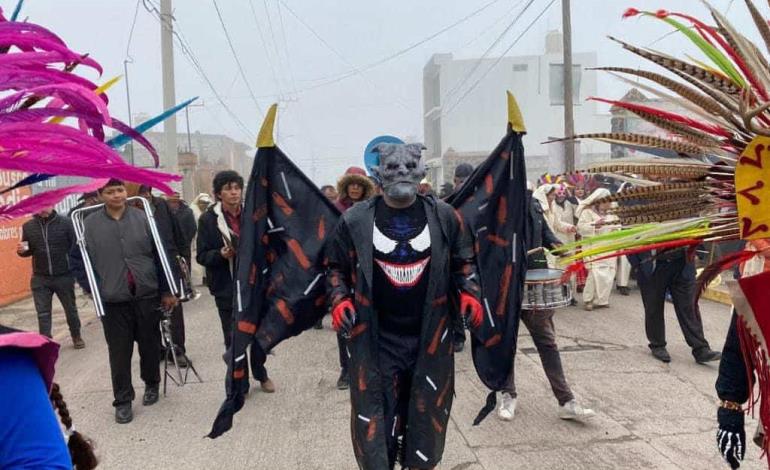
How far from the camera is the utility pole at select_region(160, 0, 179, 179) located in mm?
11875

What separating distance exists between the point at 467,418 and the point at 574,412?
789 mm

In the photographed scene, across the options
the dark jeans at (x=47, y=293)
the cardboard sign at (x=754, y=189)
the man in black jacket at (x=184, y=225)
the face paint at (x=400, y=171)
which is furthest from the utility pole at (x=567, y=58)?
the cardboard sign at (x=754, y=189)

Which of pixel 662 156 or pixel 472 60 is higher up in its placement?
pixel 472 60

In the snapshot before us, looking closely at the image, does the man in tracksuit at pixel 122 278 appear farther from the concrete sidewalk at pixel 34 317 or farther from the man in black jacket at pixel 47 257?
the concrete sidewalk at pixel 34 317

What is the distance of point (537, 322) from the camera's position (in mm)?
4887

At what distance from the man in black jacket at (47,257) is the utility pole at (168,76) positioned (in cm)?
447

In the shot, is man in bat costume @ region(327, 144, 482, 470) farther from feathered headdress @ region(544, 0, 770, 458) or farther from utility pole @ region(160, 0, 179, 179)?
utility pole @ region(160, 0, 179, 179)

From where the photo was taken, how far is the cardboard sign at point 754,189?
5.84 ft

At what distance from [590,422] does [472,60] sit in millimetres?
55078

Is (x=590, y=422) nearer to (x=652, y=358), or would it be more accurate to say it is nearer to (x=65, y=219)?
(x=652, y=358)

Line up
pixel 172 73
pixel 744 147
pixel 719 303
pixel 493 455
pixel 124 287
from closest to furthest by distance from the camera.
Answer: pixel 744 147 < pixel 493 455 < pixel 124 287 < pixel 719 303 < pixel 172 73

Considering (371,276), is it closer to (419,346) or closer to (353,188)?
(419,346)

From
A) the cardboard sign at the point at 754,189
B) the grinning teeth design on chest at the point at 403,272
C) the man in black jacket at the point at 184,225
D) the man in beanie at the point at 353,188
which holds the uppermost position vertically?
the cardboard sign at the point at 754,189

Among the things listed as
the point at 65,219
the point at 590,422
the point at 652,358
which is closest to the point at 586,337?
the point at 652,358
